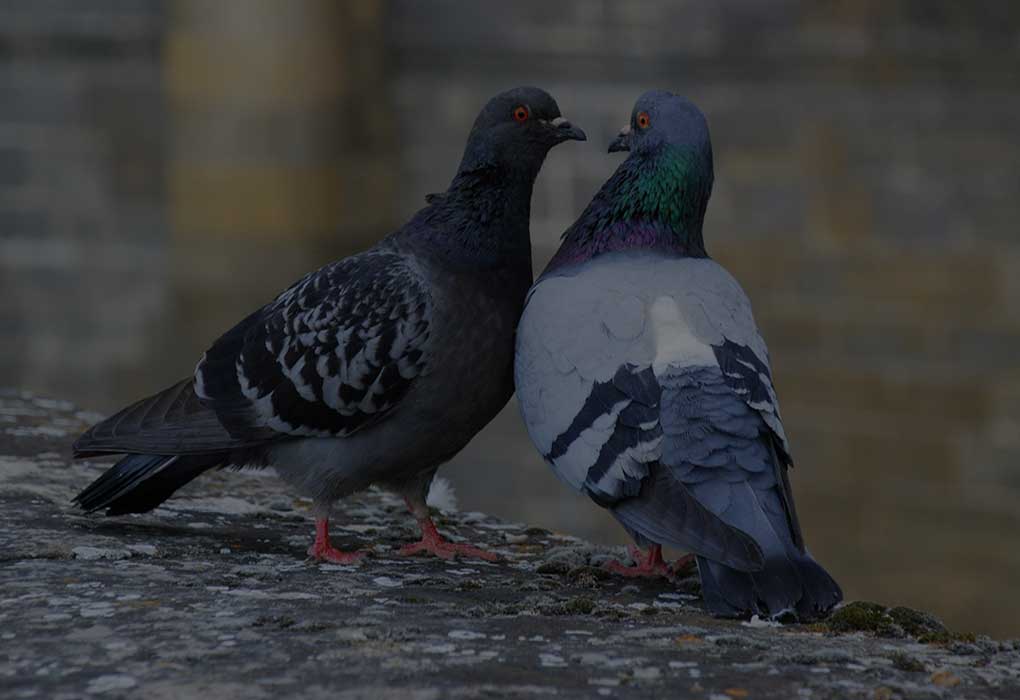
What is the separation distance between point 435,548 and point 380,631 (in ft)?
4.18

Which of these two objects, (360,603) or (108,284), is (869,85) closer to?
(108,284)

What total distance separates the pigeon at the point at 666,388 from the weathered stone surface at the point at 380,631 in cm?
16

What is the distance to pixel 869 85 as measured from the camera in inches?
423

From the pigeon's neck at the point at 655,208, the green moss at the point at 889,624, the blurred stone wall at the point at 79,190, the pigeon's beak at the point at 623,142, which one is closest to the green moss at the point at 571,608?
the green moss at the point at 889,624

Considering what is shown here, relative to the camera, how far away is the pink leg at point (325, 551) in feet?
15.6

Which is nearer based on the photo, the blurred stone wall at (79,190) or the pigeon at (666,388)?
the pigeon at (666,388)

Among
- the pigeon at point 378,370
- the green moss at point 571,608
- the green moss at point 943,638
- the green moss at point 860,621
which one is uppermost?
the pigeon at point 378,370

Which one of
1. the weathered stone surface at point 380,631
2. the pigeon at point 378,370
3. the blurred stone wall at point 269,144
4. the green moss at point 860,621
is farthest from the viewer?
the blurred stone wall at point 269,144

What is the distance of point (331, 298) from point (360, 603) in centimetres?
126

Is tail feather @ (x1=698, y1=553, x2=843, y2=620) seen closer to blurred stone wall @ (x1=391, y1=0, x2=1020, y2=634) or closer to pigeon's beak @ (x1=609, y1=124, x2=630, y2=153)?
pigeon's beak @ (x1=609, y1=124, x2=630, y2=153)

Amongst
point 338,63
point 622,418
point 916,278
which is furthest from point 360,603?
point 338,63

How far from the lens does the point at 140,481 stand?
504cm

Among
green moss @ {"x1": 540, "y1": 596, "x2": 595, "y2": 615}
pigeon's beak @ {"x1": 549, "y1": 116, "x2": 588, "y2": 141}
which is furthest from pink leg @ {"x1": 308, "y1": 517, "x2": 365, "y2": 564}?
pigeon's beak @ {"x1": 549, "y1": 116, "x2": 588, "y2": 141}

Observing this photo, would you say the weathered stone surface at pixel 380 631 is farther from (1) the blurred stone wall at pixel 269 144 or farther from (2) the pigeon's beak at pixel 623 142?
(1) the blurred stone wall at pixel 269 144
